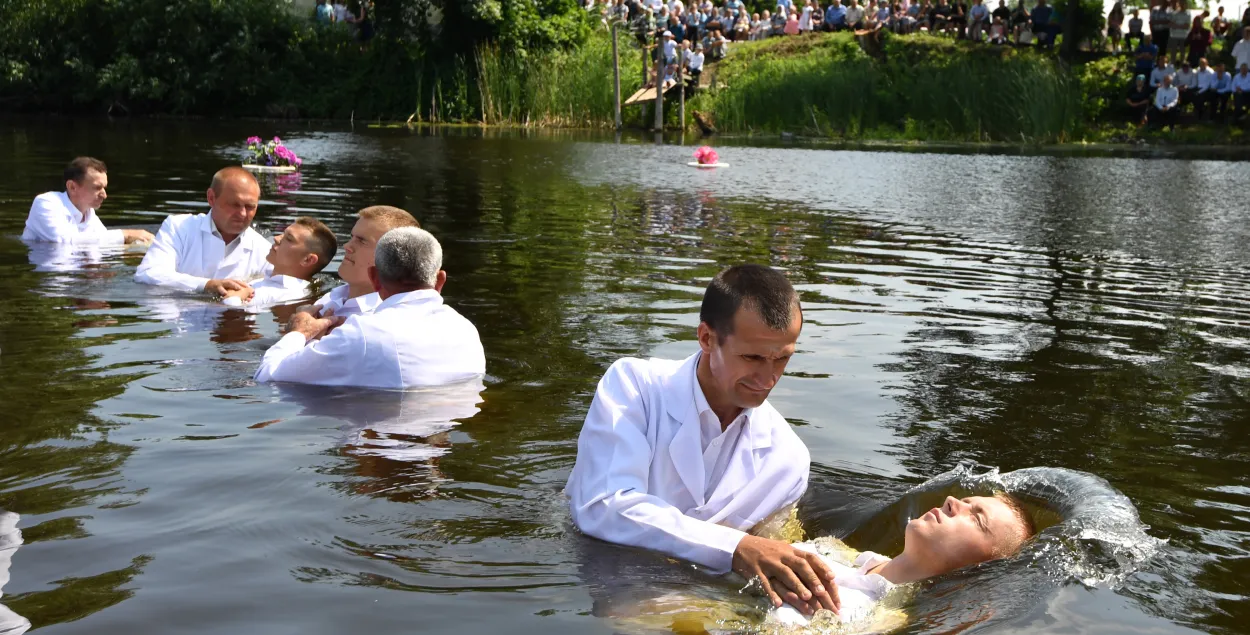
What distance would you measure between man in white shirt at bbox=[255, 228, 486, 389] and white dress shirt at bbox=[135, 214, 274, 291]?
406 cm

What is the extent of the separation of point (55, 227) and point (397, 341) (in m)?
7.94

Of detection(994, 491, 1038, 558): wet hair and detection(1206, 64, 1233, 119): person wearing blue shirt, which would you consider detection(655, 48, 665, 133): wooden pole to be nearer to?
detection(1206, 64, 1233, 119): person wearing blue shirt

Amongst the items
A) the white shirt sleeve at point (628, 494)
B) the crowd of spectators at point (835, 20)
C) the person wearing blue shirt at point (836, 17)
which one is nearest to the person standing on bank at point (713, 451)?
the white shirt sleeve at point (628, 494)

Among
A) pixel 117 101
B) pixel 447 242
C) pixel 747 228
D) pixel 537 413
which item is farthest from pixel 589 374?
pixel 117 101

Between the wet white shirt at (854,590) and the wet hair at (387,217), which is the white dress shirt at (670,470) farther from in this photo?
the wet hair at (387,217)

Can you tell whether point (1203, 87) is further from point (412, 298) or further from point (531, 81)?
point (412, 298)

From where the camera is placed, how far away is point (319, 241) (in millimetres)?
11484

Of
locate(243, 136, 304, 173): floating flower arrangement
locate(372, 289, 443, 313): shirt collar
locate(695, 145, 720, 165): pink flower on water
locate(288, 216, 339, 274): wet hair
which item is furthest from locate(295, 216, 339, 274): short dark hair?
locate(695, 145, 720, 165): pink flower on water

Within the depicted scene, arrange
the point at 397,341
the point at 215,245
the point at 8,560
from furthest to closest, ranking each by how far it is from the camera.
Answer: the point at 215,245 < the point at 397,341 < the point at 8,560

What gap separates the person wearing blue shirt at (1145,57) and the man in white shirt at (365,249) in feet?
111

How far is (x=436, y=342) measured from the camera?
830 centimetres

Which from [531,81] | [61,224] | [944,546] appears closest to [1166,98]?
[531,81]

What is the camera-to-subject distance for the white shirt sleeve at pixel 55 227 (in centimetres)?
1434

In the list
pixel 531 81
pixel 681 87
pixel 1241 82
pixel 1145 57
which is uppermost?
pixel 1145 57
